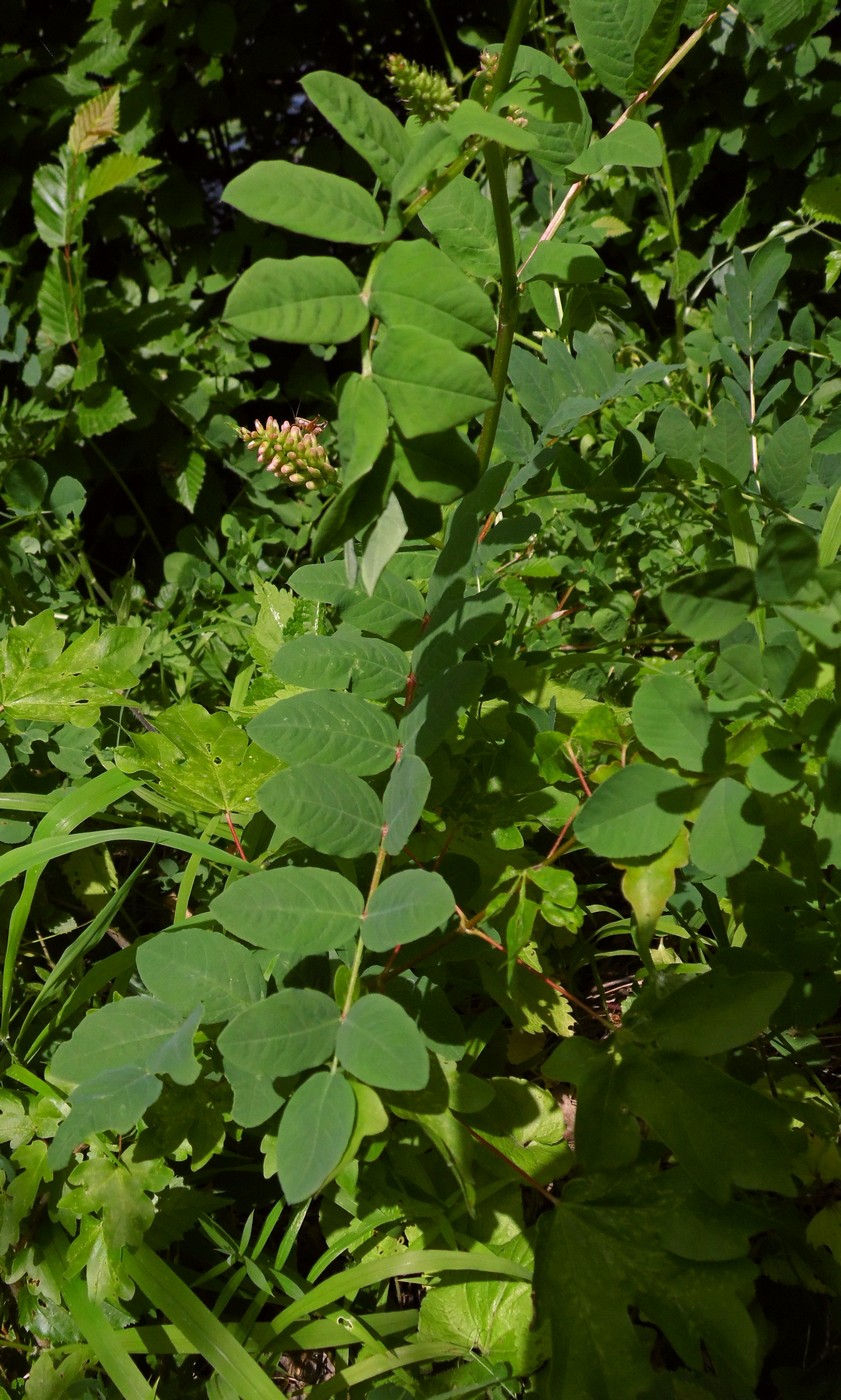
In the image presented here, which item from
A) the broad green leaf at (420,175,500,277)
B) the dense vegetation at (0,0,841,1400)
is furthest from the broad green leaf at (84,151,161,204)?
the broad green leaf at (420,175,500,277)

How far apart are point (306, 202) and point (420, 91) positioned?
23 centimetres

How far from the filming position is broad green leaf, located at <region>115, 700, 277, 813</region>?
1.13 m

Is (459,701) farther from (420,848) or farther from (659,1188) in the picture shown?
(659,1188)

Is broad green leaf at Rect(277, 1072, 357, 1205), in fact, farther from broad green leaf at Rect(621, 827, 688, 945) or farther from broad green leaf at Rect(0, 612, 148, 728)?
broad green leaf at Rect(0, 612, 148, 728)

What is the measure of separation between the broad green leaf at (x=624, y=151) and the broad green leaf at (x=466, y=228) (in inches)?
5.6

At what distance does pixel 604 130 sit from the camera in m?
2.44

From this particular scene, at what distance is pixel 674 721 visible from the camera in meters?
0.74

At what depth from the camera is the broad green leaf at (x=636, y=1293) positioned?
728 millimetres

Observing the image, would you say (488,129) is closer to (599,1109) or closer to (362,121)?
(362,121)

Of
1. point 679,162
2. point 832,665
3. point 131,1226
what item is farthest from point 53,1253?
point 679,162

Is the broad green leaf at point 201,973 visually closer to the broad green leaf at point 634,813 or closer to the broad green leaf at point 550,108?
the broad green leaf at point 634,813

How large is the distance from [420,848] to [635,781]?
13.1 inches

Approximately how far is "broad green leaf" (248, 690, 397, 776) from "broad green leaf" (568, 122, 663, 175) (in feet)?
1.60

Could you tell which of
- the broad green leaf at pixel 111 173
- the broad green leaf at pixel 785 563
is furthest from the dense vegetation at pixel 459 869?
the broad green leaf at pixel 111 173
